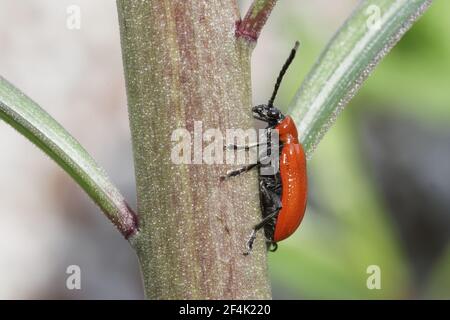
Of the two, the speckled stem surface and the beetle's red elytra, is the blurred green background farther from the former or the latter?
the speckled stem surface

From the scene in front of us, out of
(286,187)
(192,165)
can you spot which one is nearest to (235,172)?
(192,165)

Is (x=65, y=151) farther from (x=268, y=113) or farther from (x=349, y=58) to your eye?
(x=268, y=113)

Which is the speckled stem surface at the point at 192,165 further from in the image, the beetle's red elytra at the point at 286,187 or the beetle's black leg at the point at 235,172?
the beetle's red elytra at the point at 286,187

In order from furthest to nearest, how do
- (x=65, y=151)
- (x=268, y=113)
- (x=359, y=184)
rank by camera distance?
(x=359, y=184)
(x=268, y=113)
(x=65, y=151)

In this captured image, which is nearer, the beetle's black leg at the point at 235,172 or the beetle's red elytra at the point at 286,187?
the beetle's black leg at the point at 235,172

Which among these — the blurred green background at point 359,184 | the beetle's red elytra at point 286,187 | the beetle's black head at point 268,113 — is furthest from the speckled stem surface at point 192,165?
the blurred green background at point 359,184

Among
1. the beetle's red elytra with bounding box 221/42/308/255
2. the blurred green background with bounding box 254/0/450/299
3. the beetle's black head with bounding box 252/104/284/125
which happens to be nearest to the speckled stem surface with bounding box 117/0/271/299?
the beetle's red elytra with bounding box 221/42/308/255
